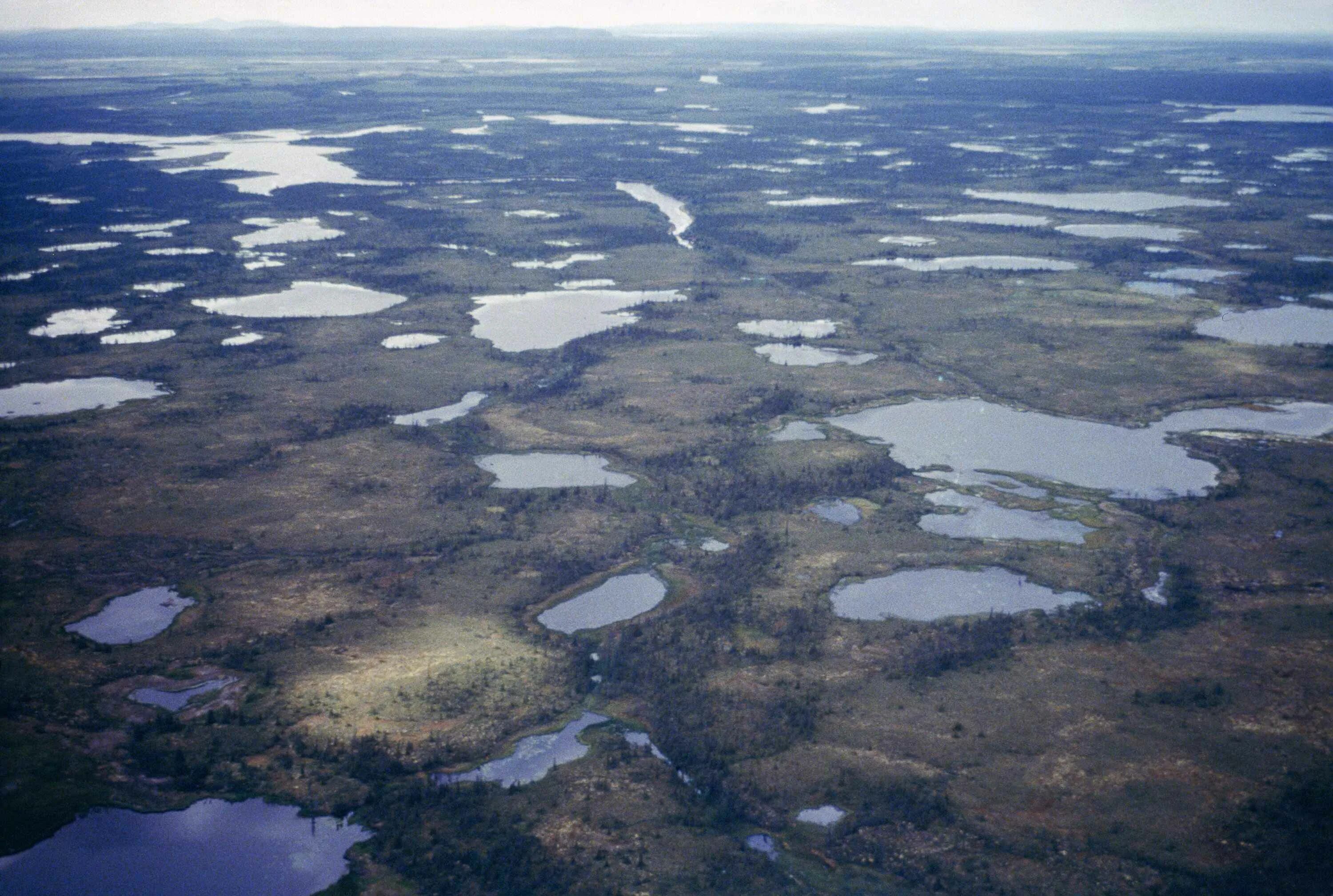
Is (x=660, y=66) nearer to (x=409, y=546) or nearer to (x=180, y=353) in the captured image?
(x=180, y=353)

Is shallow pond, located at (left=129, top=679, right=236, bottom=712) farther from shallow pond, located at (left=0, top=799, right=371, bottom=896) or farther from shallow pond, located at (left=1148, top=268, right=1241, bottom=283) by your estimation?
shallow pond, located at (left=1148, top=268, right=1241, bottom=283)

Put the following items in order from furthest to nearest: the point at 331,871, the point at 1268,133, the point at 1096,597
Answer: the point at 1268,133, the point at 1096,597, the point at 331,871

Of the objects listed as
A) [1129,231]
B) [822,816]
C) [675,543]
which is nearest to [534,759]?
[822,816]

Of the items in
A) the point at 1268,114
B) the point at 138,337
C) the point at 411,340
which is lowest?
the point at 138,337

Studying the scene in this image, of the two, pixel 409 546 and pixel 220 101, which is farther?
pixel 220 101

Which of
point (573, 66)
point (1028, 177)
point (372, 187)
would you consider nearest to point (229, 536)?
point (372, 187)

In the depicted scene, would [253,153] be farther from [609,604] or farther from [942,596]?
[942,596]

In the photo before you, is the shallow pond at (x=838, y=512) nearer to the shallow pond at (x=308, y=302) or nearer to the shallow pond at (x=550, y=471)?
the shallow pond at (x=550, y=471)

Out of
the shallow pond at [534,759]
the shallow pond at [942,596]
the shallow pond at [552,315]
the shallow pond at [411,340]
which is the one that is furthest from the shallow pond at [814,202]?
the shallow pond at [534,759]
